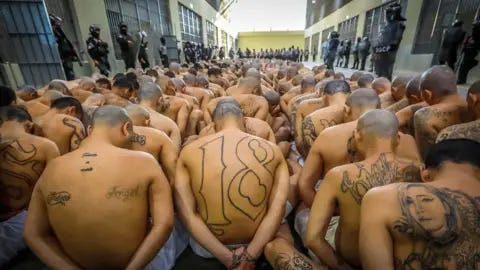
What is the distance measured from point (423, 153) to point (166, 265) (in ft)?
7.87

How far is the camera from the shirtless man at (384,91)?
3.49 metres

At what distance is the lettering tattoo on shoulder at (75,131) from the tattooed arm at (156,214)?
1.34m

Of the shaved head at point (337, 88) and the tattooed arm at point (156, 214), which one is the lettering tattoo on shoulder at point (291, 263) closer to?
the tattooed arm at point (156, 214)

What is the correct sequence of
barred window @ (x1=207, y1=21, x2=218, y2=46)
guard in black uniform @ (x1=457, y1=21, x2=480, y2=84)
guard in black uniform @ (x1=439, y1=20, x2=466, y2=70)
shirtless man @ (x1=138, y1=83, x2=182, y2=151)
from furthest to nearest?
barred window @ (x1=207, y1=21, x2=218, y2=46) → guard in black uniform @ (x1=439, y1=20, x2=466, y2=70) → guard in black uniform @ (x1=457, y1=21, x2=480, y2=84) → shirtless man @ (x1=138, y1=83, x2=182, y2=151)

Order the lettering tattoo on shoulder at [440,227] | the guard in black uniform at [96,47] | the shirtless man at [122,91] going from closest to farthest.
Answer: the lettering tattoo on shoulder at [440,227]
the shirtless man at [122,91]
the guard in black uniform at [96,47]

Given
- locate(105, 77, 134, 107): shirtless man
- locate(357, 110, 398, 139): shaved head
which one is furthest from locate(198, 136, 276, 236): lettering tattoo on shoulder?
locate(105, 77, 134, 107): shirtless man

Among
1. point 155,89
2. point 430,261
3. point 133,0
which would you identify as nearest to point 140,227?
point 430,261

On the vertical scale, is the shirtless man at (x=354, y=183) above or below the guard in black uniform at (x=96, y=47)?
below

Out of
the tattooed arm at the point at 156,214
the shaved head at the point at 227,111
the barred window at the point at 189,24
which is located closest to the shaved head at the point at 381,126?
the shaved head at the point at 227,111

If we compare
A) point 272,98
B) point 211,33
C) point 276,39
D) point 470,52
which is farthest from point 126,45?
point 276,39

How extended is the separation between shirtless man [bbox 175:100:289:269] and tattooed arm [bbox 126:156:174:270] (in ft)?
0.66

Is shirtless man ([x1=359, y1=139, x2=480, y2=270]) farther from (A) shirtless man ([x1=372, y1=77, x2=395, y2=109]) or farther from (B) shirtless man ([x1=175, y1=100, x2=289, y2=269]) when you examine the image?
(A) shirtless man ([x1=372, y1=77, x2=395, y2=109])

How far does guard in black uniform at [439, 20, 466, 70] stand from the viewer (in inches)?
245

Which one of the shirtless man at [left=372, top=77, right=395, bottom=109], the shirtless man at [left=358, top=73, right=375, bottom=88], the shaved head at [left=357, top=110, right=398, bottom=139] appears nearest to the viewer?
the shaved head at [left=357, top=110, right=398, bottom=139]
